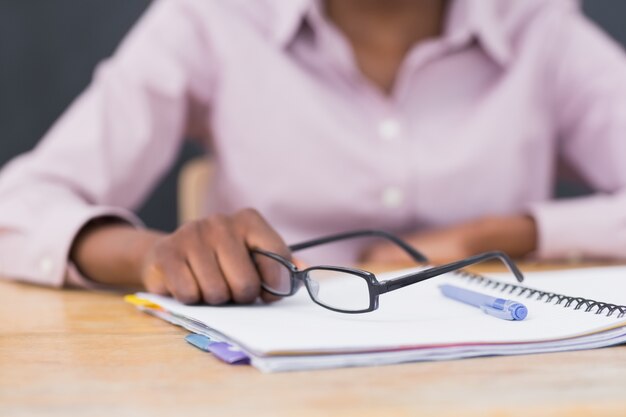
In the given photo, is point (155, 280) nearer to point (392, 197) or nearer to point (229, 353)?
point (229, 353)

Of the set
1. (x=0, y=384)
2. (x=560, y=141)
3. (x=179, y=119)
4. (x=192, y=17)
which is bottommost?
(x=0, y=384)

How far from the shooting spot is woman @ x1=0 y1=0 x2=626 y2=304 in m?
1.15

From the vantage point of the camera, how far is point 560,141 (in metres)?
1.42

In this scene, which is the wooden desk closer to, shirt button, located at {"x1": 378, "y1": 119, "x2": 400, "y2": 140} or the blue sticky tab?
the blue sticky tab

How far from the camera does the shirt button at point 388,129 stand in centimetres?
122

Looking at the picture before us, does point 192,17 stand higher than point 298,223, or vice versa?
point 192,17

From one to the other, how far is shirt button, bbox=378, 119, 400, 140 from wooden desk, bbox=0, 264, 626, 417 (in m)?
0.75

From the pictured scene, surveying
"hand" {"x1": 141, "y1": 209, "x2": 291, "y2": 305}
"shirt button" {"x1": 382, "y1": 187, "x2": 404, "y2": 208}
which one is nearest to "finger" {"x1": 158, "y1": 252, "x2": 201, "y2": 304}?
"hand" {"x1": 141, "y1": 209, "x2": 291, "y2": 305}

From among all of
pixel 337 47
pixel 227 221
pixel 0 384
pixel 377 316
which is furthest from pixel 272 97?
pixel 0 384

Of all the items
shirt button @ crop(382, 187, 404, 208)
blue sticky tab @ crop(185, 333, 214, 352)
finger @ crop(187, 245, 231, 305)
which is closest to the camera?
blue sticky tab @ crop(185, 333, 214, 352)

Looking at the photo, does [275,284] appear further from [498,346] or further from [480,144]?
[480,144]

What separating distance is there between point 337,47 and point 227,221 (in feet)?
2.07

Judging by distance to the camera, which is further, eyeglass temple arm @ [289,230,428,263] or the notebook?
eyeglass temple arm @ [289,230,428,263]

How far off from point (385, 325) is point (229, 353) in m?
0.10
